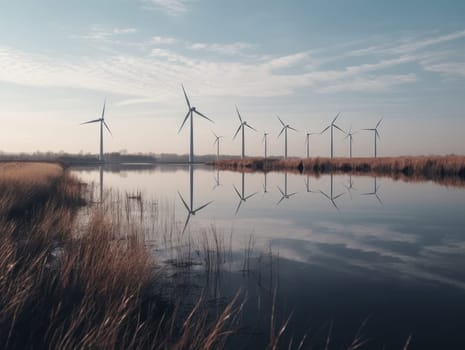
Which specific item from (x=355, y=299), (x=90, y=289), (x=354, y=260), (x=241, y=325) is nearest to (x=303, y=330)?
(x=241, y=325)

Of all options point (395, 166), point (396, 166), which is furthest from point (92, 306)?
point (395, 166)

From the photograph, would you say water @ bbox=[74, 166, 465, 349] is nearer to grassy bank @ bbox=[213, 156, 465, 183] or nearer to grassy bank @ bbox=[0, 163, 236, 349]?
grassy bank @ bbox=[0, 163, 236, 349]

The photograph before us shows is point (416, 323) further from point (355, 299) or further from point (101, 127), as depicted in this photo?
point (101, 127)

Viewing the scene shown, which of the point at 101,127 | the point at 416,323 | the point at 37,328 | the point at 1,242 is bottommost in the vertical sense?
the point at 416,323

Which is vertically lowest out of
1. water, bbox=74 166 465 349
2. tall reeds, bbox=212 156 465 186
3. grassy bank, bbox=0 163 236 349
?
water, bbox=74 166 465 349

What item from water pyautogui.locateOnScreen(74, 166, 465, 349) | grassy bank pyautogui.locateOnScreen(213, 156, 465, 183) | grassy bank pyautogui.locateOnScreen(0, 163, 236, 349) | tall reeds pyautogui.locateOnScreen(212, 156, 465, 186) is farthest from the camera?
grassy bank pyautogui.locateOnScreen(213, 156, 465, 183)

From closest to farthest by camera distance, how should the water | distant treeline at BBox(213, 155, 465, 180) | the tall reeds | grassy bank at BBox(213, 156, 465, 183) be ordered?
the water < the tall reeds < grassy bank at BBox(213, 156, 465, 183) < distant treeline at BBox(213, 155, 465, 180)

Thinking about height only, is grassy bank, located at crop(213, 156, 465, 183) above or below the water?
above

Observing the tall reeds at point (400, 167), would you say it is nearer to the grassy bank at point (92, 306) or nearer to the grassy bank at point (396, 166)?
the grassy bank at point (396, 166)

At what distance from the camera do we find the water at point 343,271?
611 centimetres

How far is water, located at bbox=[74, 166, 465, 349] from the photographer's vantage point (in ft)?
20.1

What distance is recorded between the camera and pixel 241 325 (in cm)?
615

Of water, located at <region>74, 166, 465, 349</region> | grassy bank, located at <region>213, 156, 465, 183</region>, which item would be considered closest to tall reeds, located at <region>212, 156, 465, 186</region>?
grassy bank, located at <region>213, 156, 465, 183</region>

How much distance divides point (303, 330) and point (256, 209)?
1371 cm
